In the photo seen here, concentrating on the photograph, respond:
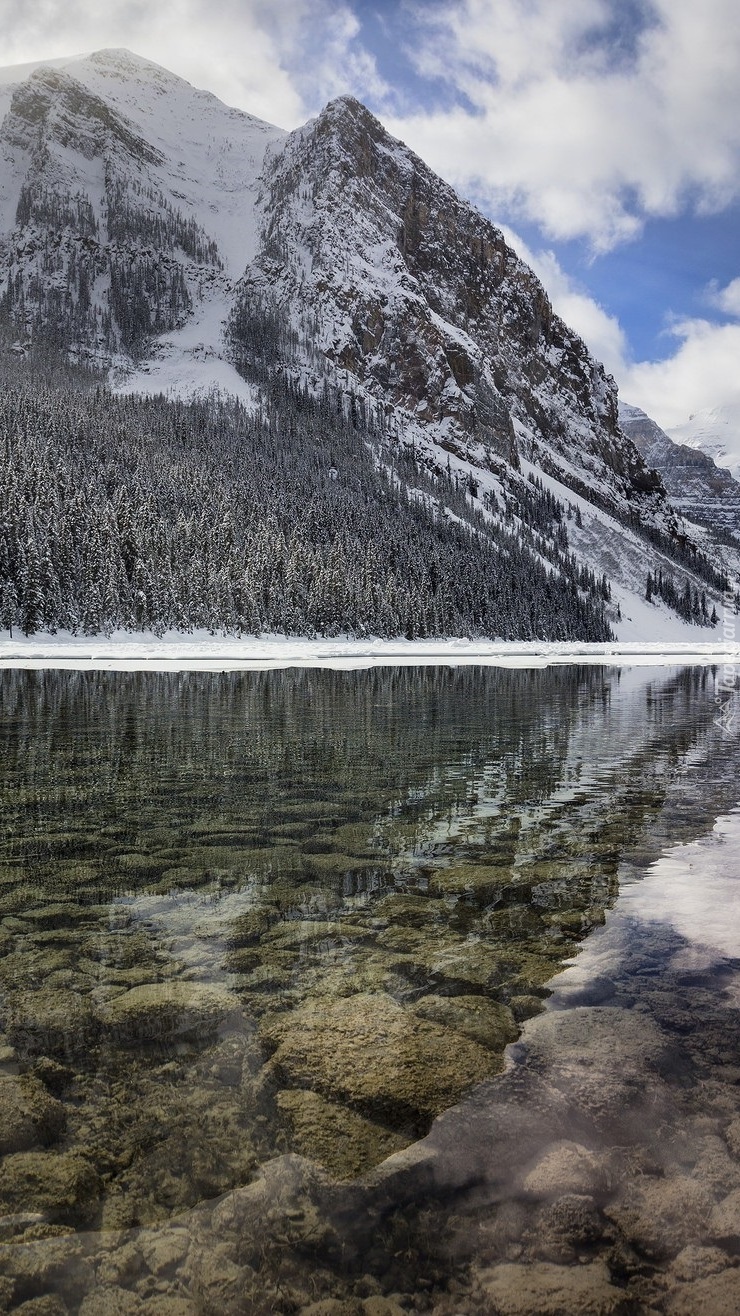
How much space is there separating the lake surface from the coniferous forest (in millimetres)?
62738

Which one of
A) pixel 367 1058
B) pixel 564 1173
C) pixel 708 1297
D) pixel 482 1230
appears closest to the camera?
pixel 708 1297

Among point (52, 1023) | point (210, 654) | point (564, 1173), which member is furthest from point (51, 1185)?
point (210, 654)

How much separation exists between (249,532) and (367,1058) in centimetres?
9865

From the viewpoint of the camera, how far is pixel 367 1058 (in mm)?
4156

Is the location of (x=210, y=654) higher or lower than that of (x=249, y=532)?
lower

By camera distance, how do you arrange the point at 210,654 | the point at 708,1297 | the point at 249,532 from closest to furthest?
the point at 708,1297 → the point at 210,654 → the point at 249,532

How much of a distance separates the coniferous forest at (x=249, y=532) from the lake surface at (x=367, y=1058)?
6274 cm

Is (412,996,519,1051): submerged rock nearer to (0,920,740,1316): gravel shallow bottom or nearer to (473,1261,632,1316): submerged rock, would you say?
(0,920,740,1316): gravel shallow bottom

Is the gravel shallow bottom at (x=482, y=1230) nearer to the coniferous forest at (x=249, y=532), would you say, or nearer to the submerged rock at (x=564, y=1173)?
the submerged rock at (x=564, y=1173)

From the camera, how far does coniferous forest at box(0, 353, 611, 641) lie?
2911 inches

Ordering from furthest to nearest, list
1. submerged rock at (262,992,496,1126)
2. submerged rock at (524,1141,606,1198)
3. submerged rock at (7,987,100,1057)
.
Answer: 1. submerged rock at (7,987,100,1057)
2. submerged rock at (262,992,496,1126)
3. submerged rock at (524,1141,606,1198)

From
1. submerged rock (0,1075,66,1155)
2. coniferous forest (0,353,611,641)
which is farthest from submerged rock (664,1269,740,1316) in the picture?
coniferous forest (0,353,611,641)

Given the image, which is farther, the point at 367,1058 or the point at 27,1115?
the point at 367,1058

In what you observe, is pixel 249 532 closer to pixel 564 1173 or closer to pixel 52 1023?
pixel 52 1023
